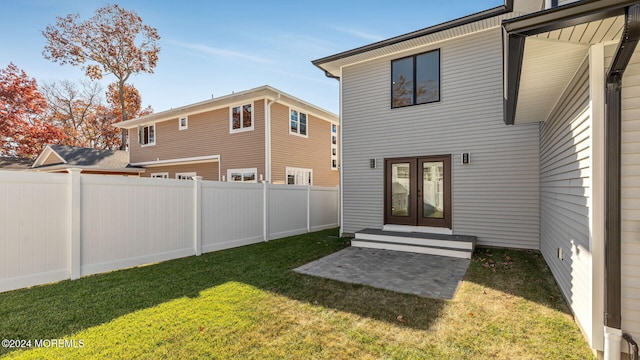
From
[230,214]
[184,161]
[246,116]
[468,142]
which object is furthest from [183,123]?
[468,142]

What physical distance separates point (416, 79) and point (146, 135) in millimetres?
13920

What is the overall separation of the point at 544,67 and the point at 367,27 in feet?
23.3

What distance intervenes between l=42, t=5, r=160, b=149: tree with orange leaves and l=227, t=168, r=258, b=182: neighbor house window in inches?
612

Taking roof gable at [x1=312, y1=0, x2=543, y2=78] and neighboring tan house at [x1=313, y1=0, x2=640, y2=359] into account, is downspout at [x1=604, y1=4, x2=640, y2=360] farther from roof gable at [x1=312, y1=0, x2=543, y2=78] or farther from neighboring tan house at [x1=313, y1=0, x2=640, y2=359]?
roof gable at [x1=312, y1=0, x2=543, y2=78]

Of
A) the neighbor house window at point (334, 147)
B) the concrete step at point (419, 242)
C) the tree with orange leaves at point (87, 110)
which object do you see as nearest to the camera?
the concrete step at point (419, 242)

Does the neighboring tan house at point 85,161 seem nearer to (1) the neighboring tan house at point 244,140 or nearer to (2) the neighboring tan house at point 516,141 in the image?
(1) the neighboring tan house at point 244,140

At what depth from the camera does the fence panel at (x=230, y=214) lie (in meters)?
6.84

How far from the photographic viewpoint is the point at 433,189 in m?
7.64

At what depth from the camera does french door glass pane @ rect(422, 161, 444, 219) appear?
24.7 ft

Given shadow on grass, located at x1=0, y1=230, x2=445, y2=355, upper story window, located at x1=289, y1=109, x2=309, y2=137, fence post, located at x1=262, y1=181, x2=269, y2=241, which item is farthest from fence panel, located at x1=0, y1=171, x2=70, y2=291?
upper story window, located at x1=289, y1=109, x2=309, y2=137

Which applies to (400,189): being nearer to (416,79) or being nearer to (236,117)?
(416,79)

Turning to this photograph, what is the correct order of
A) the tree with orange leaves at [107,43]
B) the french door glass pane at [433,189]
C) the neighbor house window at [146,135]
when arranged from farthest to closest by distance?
the tree with orange leaves at [107,43], the neighbor house window at [146,135], the french door glass pane at [433,189]

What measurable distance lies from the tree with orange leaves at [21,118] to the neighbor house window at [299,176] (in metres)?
22.4

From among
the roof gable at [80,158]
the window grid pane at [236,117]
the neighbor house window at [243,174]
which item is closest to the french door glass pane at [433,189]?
the neighbor house window at [243,174]
